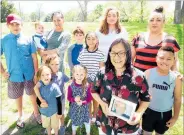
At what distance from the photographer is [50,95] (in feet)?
11.3

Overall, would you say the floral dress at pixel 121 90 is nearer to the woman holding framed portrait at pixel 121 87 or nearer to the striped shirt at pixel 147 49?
the woman holding framed portrait at pixel 121 87

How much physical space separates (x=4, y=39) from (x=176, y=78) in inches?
103

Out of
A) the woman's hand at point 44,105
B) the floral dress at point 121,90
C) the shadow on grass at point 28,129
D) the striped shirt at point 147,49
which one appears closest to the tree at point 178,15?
the striped shirt at point 147,49

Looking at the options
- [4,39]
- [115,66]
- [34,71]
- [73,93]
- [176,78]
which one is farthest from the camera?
[34,71]

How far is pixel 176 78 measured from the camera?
2828 millimetres

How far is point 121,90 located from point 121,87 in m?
0.03

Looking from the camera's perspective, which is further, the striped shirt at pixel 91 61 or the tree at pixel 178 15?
the tree at pixel 178 15

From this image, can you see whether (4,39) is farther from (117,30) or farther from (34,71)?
(117,30)

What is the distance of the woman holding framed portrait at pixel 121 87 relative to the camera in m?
2.33

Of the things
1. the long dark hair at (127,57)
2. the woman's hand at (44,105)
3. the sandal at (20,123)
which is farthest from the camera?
the sandal at (20,123)

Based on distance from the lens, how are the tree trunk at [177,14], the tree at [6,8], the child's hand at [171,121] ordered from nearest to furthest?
the child's hand at [171,121]
the tree trunk at [177,14]
the tree at [6,8]

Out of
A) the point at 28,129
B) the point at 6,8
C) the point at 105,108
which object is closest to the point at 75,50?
the point at 28,129

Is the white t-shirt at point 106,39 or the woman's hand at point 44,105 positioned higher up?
the white t-shirt at point 106,39

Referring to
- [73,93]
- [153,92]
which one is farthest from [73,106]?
[153,92]
